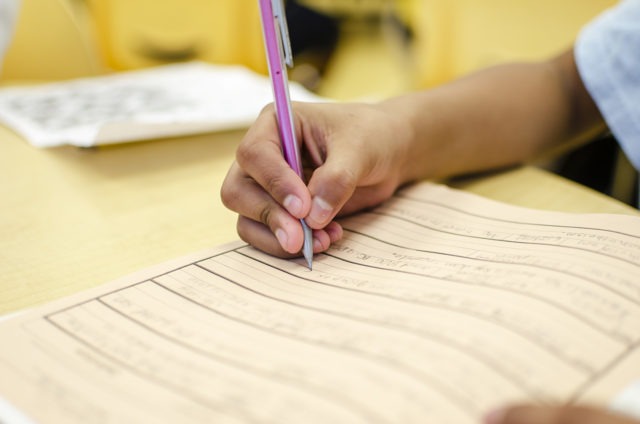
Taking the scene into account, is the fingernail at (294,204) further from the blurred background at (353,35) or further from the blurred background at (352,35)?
the blurred background at (353,35)

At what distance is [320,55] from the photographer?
7.50 ft

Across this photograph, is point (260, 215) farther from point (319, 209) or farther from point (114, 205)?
point (114, 205)

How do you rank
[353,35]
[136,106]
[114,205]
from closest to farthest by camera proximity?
[114,205] → [136,106] → [353,35]

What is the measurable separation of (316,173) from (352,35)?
1939mm

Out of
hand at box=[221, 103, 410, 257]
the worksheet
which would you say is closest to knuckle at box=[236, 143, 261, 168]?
hand at box=[221, 103, 410, 257]

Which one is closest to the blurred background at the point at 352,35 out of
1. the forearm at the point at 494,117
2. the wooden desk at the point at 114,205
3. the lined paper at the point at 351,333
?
the wooden desk at the point at 114,205

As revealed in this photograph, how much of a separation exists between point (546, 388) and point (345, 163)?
224mm

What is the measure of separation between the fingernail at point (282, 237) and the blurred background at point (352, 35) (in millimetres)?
919

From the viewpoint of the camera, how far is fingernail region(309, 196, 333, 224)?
42cm

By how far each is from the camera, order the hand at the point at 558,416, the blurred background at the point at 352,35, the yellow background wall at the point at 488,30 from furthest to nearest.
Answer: the blurred background at the point at 352,35 → the yellow background wall at the point at 488,30 → the hand at the point at 558,416

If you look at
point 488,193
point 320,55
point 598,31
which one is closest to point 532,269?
point 488,193

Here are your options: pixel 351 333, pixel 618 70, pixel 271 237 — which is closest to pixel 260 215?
pixel 271 237

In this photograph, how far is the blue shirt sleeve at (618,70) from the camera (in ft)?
1.98

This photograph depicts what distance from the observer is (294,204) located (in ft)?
1.37
